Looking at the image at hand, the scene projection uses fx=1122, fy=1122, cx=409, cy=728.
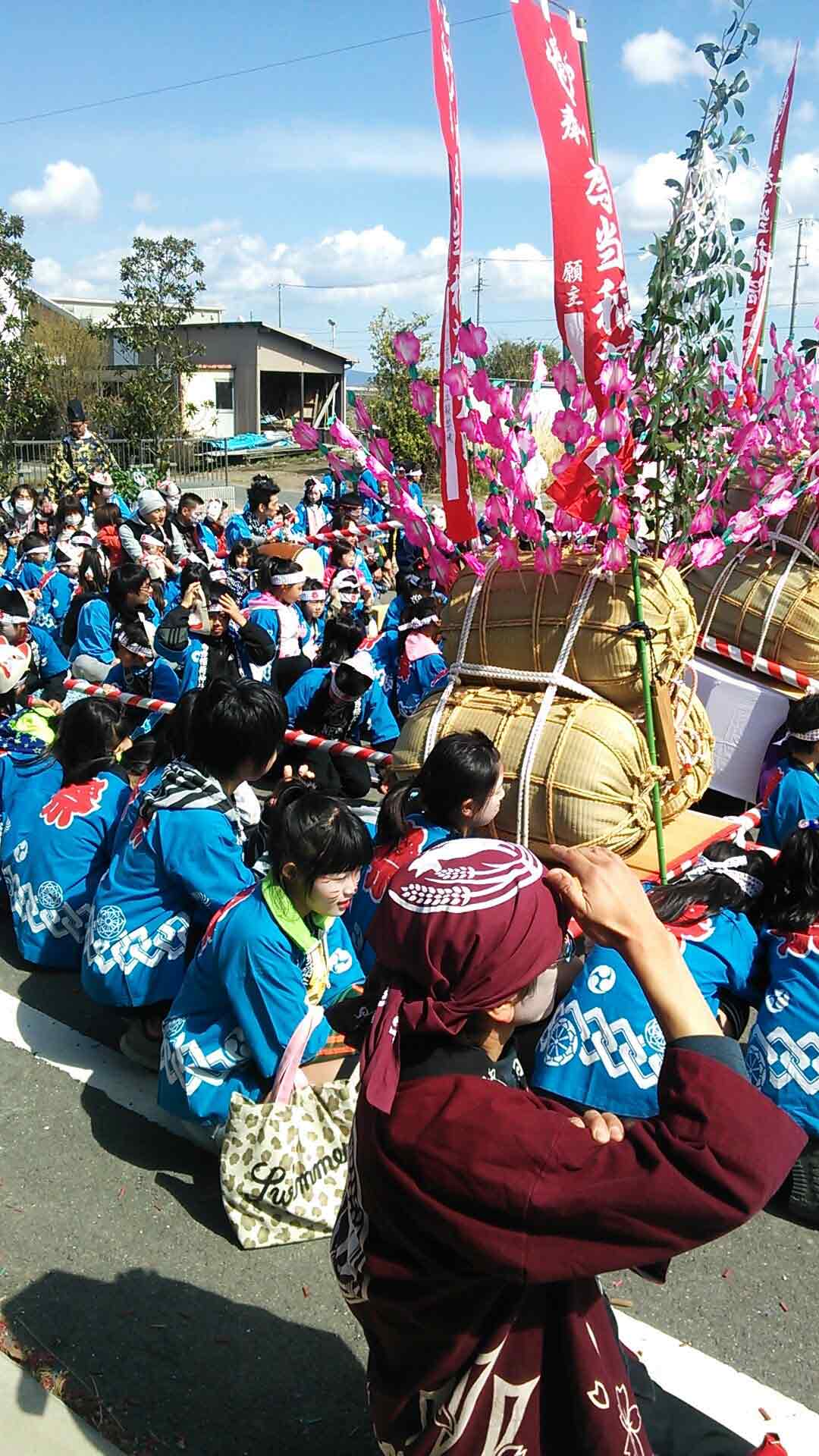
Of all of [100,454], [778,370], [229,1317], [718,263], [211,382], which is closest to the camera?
[229,1317]

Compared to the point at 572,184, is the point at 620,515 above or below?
below

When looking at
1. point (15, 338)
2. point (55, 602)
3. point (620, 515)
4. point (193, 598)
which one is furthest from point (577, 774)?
point (15, 338)

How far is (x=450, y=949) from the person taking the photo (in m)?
1.60

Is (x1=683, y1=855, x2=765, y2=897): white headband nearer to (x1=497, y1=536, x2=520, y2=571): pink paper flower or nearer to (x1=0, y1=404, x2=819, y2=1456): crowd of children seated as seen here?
(x1=0, y1=404, x2=819, y2=1456): crowd of children seated

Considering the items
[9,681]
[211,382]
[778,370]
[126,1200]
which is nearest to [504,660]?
[126,1200]

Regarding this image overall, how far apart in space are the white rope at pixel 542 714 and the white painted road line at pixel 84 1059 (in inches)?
59.7

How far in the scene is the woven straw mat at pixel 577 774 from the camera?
3.88 meters

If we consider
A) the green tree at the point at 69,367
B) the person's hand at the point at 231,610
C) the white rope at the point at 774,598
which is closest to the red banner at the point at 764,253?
the white rope at the point at 774,598

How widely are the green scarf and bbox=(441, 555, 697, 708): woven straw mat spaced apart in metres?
1.36

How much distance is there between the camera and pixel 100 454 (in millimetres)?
18562

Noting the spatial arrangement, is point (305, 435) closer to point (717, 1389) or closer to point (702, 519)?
point (702, 519)

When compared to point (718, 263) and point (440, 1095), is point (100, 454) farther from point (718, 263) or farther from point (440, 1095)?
point (440, 1095)

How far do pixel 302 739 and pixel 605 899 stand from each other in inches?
183

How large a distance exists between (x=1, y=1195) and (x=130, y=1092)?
0.60 meters
